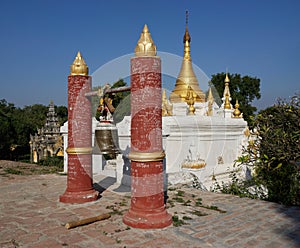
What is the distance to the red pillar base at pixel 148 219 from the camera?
4.25 meters

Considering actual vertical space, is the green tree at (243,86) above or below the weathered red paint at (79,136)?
above

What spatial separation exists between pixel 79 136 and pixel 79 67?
51.5 inches

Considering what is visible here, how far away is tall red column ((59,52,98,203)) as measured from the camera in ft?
19.1

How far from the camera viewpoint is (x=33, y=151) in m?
23.0

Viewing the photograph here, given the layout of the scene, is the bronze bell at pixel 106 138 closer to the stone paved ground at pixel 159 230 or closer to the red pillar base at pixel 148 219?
the stone paved ground at pixel 159 230

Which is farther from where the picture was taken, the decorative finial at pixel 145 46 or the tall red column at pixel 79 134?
the tall red column at pixel 79 134

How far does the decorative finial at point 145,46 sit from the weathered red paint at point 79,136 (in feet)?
5.74

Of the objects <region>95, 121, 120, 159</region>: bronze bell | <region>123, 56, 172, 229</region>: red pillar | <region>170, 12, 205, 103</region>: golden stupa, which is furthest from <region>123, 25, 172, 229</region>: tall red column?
<region>170, 12, 205, 103</region>: golden stupa

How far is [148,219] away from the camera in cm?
429

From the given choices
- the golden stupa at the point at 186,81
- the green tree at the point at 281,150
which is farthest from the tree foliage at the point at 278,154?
the golden stupa at the point at 186,81

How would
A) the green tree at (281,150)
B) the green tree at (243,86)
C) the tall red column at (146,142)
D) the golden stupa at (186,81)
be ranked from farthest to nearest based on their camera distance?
the green tree at (243,86) → the golden stupa at (186,81) → the green tree at (281,150) → the tall red column at (146,142)

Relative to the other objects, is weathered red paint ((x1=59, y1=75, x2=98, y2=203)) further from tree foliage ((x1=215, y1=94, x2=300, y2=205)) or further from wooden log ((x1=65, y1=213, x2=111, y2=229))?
tree foliage ((x1=215, y1=94, x2=300, y2=205))

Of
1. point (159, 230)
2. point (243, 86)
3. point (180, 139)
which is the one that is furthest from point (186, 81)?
point (243, 86)

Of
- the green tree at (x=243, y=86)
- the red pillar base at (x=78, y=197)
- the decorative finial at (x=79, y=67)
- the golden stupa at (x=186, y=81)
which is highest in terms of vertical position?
the green tree at (x=243, y=86)
